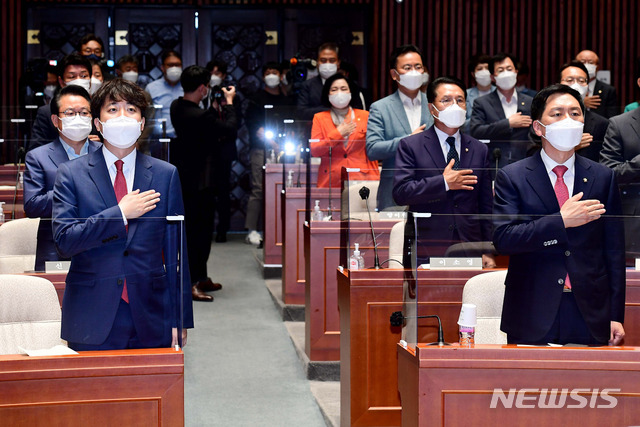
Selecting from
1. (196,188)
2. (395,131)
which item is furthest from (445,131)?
(196,188)

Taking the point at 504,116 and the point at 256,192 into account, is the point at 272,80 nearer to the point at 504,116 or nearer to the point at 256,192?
the point at 256,192

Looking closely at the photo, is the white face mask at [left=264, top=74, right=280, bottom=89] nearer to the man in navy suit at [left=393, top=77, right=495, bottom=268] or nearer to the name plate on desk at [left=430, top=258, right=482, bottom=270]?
the man in navy suit at [left=393, top=77, right=495, bottom=268]

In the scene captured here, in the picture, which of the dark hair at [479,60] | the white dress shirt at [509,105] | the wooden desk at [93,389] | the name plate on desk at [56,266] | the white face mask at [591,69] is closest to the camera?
the wooden desk at [93,389]

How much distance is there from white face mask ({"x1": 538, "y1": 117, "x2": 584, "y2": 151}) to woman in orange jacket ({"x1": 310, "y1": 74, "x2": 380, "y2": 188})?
2194mm

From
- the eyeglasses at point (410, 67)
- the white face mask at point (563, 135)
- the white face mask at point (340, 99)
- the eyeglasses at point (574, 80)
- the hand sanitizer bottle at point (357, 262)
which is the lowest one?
the hand sanitizer bottle at point (357, 262)

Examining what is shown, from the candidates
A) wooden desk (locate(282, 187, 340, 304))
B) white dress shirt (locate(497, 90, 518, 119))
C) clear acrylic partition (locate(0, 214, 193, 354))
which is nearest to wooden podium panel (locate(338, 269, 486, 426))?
clear acrylic partition (locate(0, 214, 193, 354))

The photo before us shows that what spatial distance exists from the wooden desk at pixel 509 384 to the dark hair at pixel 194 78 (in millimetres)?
3863

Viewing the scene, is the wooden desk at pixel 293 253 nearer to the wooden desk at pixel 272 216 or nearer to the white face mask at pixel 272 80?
the wooden desk at pixel 272 216

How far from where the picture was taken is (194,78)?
6023 mm

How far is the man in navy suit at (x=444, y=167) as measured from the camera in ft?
12.4

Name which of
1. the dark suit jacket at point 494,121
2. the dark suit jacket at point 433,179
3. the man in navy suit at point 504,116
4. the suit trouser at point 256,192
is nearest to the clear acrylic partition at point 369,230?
the dark suit jacket at point 433,179

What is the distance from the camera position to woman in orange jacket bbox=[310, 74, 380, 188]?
5262 mm

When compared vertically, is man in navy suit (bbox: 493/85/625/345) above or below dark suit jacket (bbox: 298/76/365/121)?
below

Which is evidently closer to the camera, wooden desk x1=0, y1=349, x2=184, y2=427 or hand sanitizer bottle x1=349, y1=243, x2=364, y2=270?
wooden desk x1=0, y1=349, x2=184, y2=427
